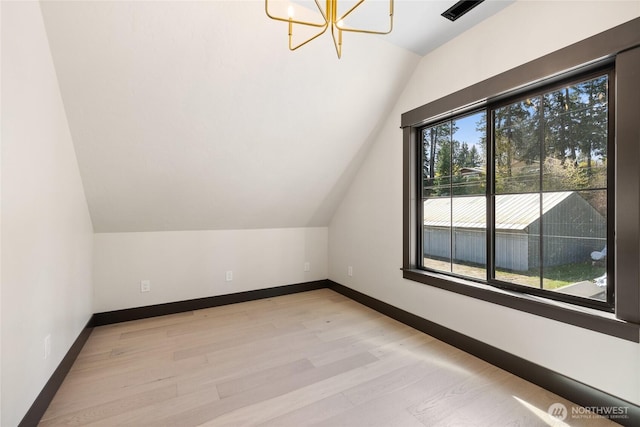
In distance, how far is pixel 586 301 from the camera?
5.67 ft

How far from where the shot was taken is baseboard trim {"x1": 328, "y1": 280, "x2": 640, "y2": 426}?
1551mm

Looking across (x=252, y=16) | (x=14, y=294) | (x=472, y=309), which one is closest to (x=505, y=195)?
(x=472, y=309)

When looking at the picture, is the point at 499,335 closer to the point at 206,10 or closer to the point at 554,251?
the point at 554,251

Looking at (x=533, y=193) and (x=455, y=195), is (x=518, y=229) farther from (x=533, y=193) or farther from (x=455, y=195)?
(x=455, y=195)

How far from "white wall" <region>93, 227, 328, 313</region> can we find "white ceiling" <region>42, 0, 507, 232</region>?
8.3 inches

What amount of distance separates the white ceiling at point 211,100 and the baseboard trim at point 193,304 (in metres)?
0.87

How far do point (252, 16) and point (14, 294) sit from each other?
208cm

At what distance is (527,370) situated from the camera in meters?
1.90

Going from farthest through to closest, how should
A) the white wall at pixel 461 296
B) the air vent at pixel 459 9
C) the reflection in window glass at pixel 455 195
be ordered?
the reflection in window glass at pixel 455 195
the air vent at pixel 459 9
the white wall at pixel 461 296

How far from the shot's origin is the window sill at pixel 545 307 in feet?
4.96

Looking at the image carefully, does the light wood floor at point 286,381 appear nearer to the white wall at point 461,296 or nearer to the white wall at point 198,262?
→ the white wall at point 461,296

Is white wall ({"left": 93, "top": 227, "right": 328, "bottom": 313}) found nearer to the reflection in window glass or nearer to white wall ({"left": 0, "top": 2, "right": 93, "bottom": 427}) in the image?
white wall ({"left": 0, "top": 2, "right": 93, "bottom": 427})

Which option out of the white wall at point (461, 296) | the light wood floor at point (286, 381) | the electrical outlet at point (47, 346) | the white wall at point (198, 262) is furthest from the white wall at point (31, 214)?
the white wall at point (461, 296)

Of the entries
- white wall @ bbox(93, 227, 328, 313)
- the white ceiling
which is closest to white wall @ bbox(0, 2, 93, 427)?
the white ceiling
